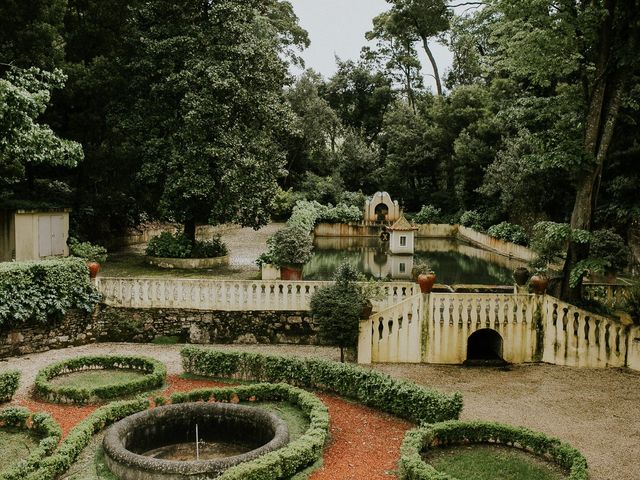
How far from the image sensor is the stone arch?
15319 millimetres

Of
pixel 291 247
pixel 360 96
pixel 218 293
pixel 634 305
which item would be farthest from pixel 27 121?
pixel 360 96

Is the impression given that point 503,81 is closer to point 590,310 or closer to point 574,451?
point 590,310

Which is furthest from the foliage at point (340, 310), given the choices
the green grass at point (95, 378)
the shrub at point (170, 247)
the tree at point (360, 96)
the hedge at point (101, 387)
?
the tree at point (360, 96)

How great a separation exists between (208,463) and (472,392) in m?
6.23

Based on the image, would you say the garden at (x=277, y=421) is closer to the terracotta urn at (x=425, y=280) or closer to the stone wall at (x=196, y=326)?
the stone wall at (x=196, y=326)

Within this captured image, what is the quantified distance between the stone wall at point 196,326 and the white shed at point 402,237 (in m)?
17.4

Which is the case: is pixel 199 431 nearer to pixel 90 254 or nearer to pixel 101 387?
pixel 101 387

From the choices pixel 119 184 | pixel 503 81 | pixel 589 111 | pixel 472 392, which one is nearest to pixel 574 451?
pixel 472 392

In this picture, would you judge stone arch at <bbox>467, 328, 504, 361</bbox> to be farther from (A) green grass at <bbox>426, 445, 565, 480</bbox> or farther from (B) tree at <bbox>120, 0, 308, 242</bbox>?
(B) tree at <bbox>120, 0, 308, 242</bbox>

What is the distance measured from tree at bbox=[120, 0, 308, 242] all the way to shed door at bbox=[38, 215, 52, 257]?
158 inches

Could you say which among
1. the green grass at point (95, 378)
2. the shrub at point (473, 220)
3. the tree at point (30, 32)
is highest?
the tree at point (30, 32)

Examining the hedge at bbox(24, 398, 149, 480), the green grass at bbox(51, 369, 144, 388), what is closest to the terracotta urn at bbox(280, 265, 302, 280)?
the green grass at bbox(51, 369, 144, 388)

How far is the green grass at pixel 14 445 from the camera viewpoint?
934 cm

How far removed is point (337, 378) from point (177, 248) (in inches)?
560
